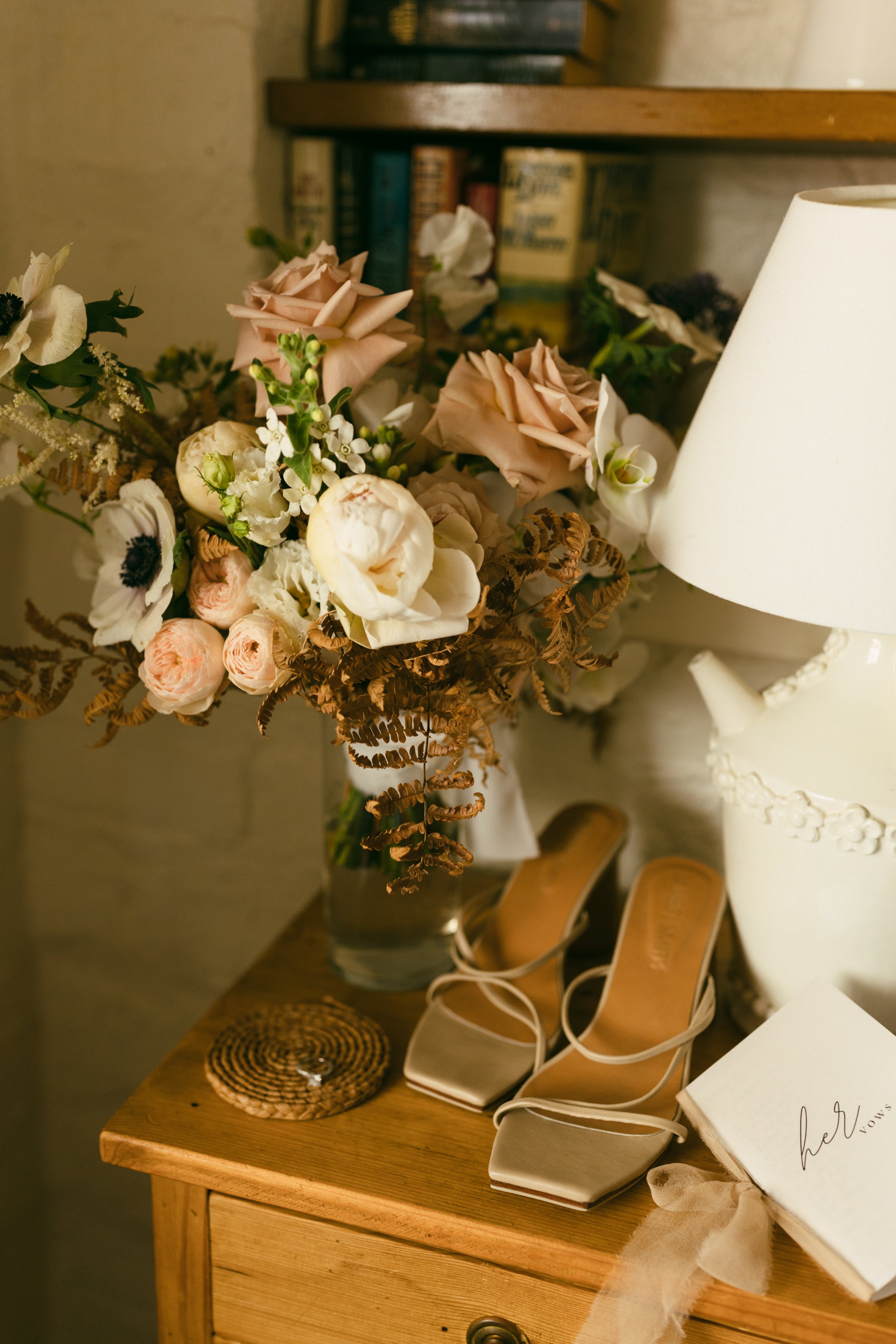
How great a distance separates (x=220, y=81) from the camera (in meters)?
0.96

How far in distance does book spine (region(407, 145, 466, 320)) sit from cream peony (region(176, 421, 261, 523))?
34 centimetres

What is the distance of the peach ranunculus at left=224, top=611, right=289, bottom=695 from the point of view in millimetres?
652

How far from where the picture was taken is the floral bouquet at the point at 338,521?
62 centimetres

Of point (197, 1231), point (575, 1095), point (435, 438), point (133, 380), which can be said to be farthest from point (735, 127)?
point (197, 1231)

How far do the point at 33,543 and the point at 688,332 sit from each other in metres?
0.70

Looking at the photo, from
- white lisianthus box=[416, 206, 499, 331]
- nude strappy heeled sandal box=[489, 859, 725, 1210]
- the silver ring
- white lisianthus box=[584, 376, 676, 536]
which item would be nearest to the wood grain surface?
the silver ring

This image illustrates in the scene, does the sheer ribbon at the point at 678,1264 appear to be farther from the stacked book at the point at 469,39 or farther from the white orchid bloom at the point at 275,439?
the stacked book at the point at 469,39

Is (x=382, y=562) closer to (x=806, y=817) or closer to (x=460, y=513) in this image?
(x=460, y=513)

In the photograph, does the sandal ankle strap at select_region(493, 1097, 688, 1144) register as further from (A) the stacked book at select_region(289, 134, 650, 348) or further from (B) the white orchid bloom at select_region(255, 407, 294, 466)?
(A) the stacked book at select_region(289, 134, 650, 348)

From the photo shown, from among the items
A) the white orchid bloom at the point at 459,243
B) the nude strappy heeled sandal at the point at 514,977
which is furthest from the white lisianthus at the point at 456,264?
the nude strappy heeled sandal at the point at 514,977

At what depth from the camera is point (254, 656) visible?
25.8 inches

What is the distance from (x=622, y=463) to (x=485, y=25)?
464 mm

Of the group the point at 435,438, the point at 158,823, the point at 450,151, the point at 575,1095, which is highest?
the point at 450,151

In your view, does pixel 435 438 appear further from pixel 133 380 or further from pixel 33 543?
pixel 33 543
